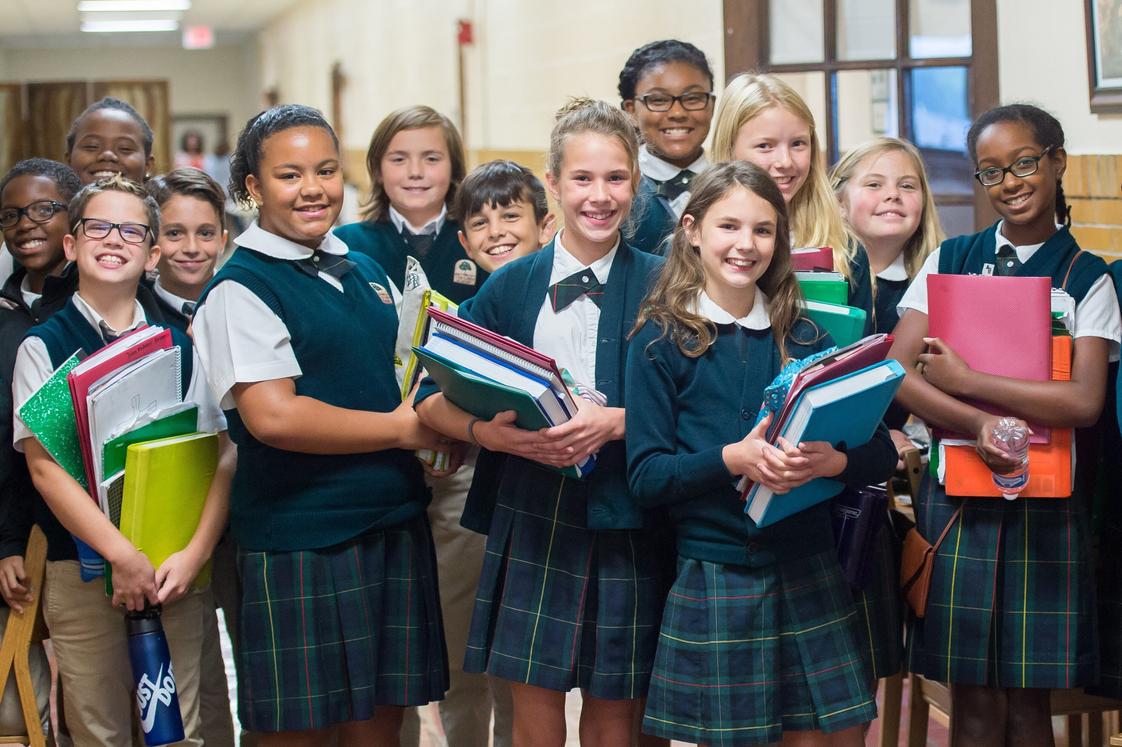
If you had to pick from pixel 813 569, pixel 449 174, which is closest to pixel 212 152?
pixel 449 174

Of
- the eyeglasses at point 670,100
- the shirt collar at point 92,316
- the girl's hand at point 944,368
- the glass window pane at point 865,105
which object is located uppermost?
the glass window pane at point 865,105

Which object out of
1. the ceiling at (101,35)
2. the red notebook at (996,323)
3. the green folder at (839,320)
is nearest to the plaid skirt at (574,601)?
the green folder at (839,320)

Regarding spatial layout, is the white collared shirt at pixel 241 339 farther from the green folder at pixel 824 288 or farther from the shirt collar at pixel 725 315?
the green folder at pixel 824 288

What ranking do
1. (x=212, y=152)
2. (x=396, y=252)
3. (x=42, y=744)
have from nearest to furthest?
(x=42, y=744), (x=396, y=252), (x=212, y=152)

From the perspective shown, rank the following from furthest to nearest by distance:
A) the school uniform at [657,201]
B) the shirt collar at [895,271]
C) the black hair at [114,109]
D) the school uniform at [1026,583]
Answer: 1. the black hair at [114,109]
2. the shirt collar at [895,271]
3. the school uniform at [657,201]
4. the school uniform at [1026,583]

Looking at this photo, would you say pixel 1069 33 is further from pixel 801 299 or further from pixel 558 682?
pixel 558 682

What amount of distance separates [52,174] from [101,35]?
16635mm

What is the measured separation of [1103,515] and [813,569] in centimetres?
74

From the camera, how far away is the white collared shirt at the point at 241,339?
2.14 meters

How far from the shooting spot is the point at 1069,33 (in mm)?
3361

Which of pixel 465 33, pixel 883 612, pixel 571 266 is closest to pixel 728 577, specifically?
pixel 883 612

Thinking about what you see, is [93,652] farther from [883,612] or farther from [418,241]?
[883,612]

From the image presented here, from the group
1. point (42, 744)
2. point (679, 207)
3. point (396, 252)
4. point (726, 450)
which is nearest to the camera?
point (726, 450)

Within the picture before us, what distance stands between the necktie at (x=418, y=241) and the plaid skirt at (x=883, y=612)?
1.27m
